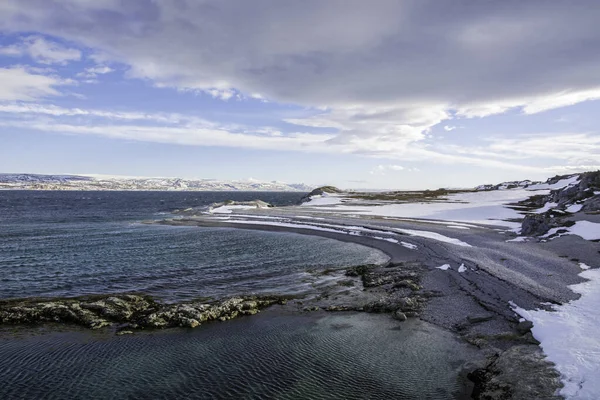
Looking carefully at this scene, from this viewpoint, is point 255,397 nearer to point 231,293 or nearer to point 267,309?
point 267,309

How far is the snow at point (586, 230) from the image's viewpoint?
31.5 metres

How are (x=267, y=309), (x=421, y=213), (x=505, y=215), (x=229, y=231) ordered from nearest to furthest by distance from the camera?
(x=267, y=309)
(x=229, y=231)
(x=505, y=215)
(x=421, y=213)

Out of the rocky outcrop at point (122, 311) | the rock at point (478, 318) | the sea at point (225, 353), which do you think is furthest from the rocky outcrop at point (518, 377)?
the rocky outcrop at point (122, 311)

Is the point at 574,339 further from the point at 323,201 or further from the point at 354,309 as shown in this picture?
the point at 323,201

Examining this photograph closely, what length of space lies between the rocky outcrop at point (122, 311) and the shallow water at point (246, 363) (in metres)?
0.93

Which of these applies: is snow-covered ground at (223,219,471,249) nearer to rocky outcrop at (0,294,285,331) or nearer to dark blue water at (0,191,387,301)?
dark blue water at (0,191,387,301)

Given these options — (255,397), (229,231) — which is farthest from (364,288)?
(229,231)

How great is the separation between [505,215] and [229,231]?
4798cm

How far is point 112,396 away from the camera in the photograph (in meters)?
10.7

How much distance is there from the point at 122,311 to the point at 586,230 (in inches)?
1605

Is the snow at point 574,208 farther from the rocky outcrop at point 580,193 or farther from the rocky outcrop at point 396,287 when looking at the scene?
the rocky outcrop at point 396,287

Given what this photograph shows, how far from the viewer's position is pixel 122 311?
56.2ft

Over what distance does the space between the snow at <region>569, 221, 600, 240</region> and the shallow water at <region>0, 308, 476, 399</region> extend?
86.7 feet

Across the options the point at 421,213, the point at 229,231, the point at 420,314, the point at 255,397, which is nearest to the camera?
the point at 255,397
